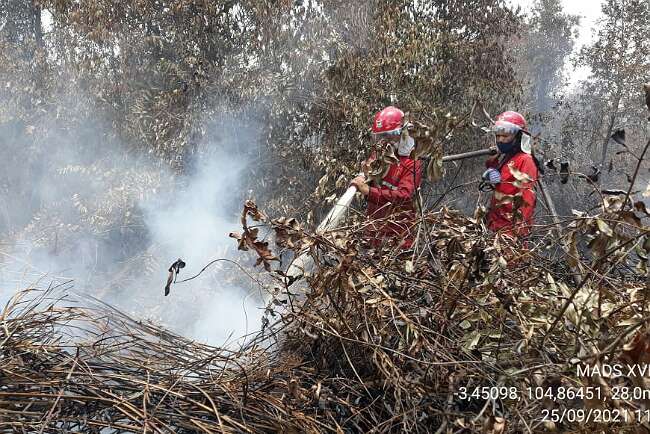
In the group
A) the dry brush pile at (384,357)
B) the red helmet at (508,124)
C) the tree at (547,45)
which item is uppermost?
the tree at (547,45)

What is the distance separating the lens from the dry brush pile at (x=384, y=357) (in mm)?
2139

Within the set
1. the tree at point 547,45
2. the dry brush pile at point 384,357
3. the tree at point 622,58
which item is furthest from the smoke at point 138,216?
the tree at point 547,45

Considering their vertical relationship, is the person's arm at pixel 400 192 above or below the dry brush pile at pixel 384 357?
above

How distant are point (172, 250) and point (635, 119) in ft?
42.2

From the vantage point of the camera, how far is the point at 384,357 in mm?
2365

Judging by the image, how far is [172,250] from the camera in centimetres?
833

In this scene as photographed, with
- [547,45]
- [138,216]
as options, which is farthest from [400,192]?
[547,45]

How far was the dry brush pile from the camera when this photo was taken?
2.14m

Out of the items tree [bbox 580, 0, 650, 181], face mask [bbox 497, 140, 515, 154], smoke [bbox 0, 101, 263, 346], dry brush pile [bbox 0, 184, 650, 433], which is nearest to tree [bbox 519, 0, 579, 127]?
tree [bbox 580, 0, 650, 181]

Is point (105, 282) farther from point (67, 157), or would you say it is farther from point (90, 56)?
point (90, 56)

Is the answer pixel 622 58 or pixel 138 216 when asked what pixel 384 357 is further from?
pixel 622 58

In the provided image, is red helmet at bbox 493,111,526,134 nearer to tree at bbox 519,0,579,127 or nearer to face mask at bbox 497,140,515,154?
face mask at bbox 497,140,515,154

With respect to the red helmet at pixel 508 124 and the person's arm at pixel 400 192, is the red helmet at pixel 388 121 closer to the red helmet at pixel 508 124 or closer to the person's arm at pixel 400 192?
the person's arm at pixel 400 192

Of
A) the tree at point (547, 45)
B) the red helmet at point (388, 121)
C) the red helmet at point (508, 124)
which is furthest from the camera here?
the tree at point (547, 45)
